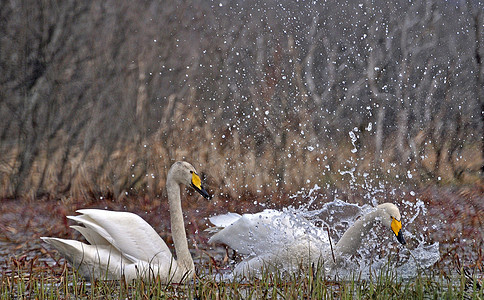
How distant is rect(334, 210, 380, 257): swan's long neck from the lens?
493 cm

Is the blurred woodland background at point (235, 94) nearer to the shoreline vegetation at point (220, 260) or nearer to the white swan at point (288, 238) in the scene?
the shoreline vegetation at point (220, 260)

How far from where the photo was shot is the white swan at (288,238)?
192 inches

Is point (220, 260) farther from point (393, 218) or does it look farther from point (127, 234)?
point (393, 218)

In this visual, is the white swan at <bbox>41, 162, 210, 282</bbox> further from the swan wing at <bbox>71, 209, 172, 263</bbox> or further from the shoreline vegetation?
the shoreline vegetation

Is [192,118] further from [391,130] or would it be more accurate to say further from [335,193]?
[391,130]

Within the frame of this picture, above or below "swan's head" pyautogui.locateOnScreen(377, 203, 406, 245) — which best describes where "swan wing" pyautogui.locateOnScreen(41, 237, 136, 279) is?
below

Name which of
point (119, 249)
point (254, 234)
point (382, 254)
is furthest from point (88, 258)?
point (382, 254)

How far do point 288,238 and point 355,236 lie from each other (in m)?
0.42

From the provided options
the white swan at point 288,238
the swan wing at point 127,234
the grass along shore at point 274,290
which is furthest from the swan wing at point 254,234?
the grass along shore at point 274,290

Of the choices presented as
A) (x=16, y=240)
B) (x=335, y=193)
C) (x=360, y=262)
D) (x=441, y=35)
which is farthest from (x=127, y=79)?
(x=441, y=35)

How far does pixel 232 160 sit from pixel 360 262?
177 inches

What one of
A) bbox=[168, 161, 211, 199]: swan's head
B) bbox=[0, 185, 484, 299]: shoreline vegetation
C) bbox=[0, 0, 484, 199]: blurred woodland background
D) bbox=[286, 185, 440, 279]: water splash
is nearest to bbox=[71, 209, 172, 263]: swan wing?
bbox=[0, 185, 484, 299]: shoreline vegetation

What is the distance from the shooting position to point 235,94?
38.8 feet

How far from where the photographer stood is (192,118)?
9703 millimetres
